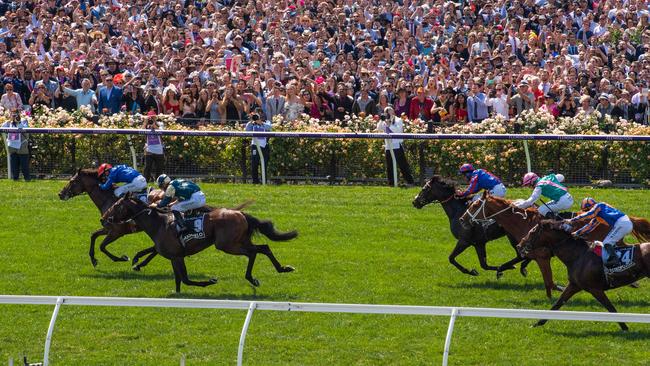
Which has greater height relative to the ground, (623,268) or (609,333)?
(623,268)

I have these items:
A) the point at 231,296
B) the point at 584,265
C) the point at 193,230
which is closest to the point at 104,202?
the point at 193,230

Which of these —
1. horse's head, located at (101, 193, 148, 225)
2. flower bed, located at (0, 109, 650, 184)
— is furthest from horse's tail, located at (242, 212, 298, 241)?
flower bed, located at (0, 109, 650, 184)

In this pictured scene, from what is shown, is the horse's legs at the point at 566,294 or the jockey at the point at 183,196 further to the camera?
the jockey at the point at 183,196

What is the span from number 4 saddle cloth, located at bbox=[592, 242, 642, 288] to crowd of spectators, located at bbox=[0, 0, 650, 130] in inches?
343

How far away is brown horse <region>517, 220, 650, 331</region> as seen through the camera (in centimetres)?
1241

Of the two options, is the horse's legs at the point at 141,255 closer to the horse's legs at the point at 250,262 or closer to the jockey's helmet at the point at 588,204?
the horse's legs at the point at 250,262

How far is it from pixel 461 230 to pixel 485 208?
2.08 ft

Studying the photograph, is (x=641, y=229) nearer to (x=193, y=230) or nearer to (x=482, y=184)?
(x=482, y=184)

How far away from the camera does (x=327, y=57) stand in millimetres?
24453

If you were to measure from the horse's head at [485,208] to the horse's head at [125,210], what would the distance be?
3807mm

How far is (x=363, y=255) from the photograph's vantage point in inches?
644

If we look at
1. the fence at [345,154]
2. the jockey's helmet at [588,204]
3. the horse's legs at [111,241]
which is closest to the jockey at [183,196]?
the horse's legs at [111,241]

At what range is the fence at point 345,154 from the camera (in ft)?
64.8

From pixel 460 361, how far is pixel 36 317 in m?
4.57
